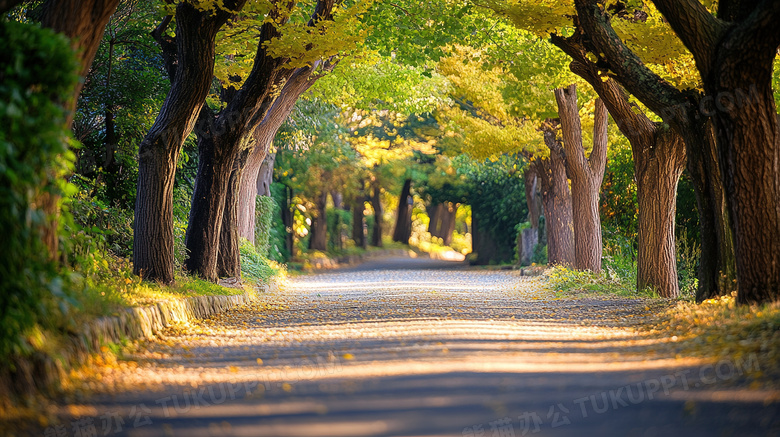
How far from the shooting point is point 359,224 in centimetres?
4806

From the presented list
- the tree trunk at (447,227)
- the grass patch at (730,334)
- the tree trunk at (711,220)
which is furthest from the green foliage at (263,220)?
the tree trunk at (447,227)

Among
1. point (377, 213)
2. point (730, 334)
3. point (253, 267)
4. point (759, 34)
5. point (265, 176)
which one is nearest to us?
point (730, 334)

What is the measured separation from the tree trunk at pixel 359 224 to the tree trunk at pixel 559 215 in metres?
24.6

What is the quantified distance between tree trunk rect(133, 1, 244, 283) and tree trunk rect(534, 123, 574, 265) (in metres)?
12.8

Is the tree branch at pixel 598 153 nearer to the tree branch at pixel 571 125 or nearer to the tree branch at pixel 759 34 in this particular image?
the tree branch at pixel 571 125

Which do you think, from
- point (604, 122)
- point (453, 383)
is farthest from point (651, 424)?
point (604, 122)

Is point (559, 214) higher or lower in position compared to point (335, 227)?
higher

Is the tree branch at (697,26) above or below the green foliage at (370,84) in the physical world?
below

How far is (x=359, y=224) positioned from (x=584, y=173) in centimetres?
3088

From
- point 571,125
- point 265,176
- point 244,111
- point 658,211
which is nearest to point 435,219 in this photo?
point 265,176

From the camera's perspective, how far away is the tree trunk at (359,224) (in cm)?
4700

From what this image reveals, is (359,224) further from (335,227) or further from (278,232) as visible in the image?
(278,232)

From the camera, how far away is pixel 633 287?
49.4ft

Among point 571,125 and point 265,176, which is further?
point 265,176
